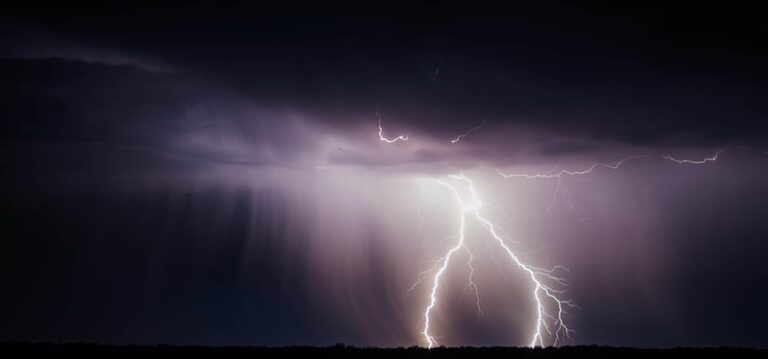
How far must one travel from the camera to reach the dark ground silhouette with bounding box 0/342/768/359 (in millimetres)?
9703

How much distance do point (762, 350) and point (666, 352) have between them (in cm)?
173

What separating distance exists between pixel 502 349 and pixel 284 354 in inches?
137

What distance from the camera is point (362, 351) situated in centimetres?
1014

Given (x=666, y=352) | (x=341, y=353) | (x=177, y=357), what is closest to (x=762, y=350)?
(x=666, y=352)

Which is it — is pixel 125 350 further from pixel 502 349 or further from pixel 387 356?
pixel 502 349

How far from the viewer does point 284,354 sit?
9977 millimetres

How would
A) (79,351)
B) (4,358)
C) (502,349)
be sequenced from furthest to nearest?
(502,349), (79,351), (4,358)

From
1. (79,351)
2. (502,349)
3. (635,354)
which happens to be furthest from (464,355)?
(79,351)

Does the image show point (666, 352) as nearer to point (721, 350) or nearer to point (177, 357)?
point (721, 350)

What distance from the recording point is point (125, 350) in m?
9.93

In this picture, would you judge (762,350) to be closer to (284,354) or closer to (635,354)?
(635,354)

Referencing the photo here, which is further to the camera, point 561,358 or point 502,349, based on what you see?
point 502,349

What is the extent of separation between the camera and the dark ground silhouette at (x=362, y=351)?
382 inches

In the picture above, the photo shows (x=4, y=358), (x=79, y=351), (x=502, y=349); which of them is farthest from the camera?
(x=502, y=349)
